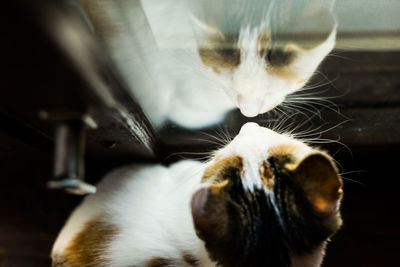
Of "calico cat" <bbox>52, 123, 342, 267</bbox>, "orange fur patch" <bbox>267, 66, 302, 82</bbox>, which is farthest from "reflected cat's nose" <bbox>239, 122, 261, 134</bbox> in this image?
"orange fur patch" <bbox>267, 66, 302, 82</bbox>

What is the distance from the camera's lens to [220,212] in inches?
28.1

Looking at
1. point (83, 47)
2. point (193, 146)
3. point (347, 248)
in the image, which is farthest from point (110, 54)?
point (347, 248)

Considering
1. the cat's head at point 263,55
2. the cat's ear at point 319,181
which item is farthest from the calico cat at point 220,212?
the cat's head at point 263,55

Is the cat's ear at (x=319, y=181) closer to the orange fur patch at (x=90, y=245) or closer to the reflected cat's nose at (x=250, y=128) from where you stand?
the reflected cat's nose at (x=250, y=128)

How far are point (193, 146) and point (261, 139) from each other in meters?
0.23

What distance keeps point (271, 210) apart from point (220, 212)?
0.36 feet

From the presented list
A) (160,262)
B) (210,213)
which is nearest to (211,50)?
(210,213)

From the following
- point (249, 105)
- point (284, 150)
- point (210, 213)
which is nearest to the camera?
point (210, 213)

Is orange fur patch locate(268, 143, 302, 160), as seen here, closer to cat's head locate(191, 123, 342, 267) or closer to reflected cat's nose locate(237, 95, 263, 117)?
cat's head locate(191, 123, 342, 267)

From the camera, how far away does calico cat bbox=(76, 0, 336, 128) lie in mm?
564

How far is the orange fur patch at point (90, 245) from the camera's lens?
0.93m

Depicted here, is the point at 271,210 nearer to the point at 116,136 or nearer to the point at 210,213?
the point at 210,213

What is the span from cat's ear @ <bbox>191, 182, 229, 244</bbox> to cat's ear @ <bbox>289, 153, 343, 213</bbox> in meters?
0.15

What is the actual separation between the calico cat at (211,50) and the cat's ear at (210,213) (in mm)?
183
